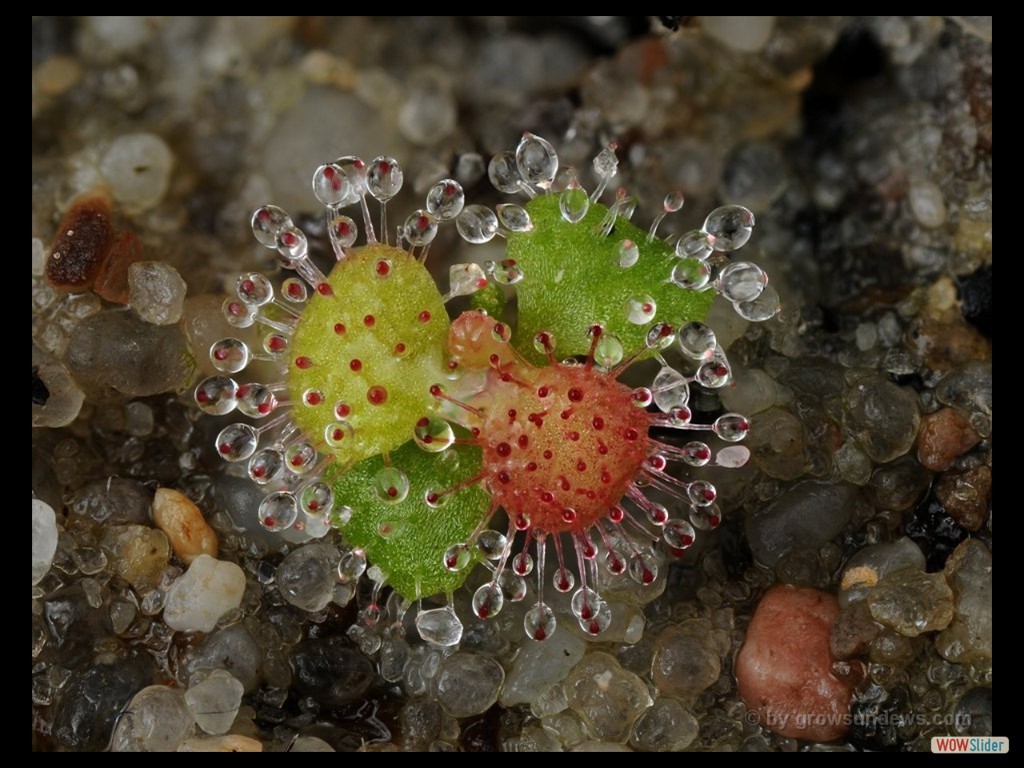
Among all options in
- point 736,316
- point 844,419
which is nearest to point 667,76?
point 736,316

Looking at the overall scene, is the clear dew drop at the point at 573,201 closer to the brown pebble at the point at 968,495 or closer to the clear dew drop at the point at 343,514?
the clear dew drop at the point at 343,514

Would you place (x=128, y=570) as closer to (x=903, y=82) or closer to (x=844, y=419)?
(x=844, y=419)

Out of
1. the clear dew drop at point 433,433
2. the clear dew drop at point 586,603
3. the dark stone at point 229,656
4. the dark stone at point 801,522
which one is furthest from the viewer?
the dark stone at point 801,522

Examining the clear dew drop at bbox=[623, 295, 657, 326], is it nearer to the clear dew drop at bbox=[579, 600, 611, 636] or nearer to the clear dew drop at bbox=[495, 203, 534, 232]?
the clear dew drop at bbox=[495, 203, 534, 232]

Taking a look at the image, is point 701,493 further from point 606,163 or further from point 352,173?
point 352,173

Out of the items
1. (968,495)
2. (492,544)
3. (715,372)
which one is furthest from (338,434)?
(968,495)

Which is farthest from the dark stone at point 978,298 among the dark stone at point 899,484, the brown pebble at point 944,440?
the dark stone at point 899,484
